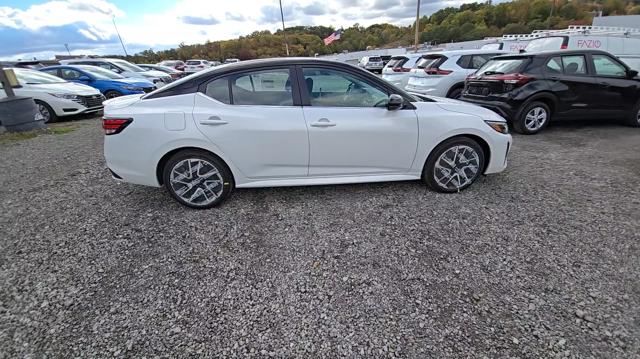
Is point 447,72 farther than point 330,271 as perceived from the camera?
Yes

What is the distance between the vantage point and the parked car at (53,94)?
7.43 m

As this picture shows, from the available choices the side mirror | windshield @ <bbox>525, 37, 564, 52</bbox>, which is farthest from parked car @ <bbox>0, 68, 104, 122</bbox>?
windshield @ <bbox>525, 37, 564, 52</bbox>

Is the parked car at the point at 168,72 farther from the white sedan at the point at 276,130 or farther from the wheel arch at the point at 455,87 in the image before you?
the white sedan at the point at 276,130

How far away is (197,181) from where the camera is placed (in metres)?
3.13

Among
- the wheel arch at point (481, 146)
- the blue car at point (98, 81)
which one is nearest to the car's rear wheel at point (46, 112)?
the blue car at point (98, 81)

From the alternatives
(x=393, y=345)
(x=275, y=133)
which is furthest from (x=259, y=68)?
(x=393, y=345)

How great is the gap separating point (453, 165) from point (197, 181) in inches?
111

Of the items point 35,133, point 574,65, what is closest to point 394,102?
point 574,65

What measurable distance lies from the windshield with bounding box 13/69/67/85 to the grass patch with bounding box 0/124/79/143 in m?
1.26

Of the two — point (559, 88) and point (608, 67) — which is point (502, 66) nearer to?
point (559, 88)

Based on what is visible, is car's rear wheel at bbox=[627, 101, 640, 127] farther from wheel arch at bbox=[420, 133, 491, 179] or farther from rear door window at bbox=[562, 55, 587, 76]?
wheel arch at bbox=[420, 133, 491, 179]

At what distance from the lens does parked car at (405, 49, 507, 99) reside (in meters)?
7.39

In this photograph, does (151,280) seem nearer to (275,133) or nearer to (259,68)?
(275,133)

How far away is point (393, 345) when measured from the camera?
5.74ft
